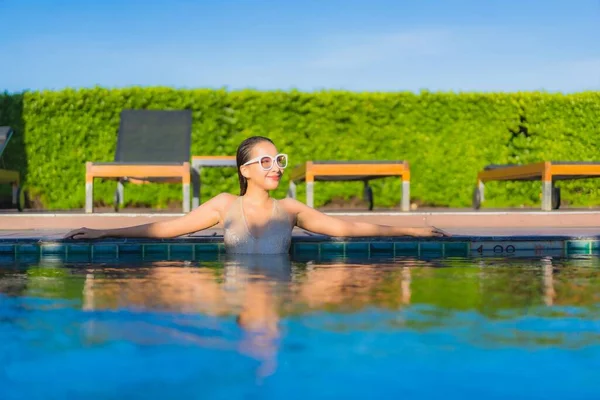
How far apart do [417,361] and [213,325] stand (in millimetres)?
745

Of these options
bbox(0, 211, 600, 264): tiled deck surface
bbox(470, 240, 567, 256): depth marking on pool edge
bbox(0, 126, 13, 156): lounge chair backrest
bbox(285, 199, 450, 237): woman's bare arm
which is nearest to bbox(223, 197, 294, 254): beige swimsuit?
bbox(285, 199, 450, 237): woman's bare arm

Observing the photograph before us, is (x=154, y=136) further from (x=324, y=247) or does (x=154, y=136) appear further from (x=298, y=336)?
(x=298, y=336)

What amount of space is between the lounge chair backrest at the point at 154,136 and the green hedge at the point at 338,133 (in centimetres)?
188

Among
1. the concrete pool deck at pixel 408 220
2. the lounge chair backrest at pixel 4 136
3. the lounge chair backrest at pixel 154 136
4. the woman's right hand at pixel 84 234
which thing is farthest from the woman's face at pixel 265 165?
the lounge chair backrest at pixel 4 136

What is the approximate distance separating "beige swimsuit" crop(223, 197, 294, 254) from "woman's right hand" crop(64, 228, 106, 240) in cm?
91

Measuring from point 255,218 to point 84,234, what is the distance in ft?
4.02

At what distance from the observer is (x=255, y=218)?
4148 millimetres

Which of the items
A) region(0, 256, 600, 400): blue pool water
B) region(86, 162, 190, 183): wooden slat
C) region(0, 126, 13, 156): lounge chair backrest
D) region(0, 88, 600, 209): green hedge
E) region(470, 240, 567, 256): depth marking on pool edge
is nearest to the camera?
region(0, 256, 600, 400): blue pool water

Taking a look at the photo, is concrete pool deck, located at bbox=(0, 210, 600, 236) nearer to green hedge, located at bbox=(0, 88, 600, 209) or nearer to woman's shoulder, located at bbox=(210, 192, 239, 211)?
woman's shoulder, located at bbox=(210, 192, 239, 211)

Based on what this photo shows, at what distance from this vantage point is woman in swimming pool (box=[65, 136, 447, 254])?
3.96 meters

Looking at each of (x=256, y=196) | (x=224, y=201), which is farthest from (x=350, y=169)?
(x=256, y=196)

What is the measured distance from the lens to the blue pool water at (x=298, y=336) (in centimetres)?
171

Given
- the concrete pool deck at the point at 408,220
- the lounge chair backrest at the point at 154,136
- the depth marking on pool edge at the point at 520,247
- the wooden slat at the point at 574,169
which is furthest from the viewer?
the lounge chair backrest at the point at 154,136

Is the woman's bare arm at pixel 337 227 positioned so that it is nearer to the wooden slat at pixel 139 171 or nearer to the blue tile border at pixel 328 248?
the blue tile border at pixel 328 248
